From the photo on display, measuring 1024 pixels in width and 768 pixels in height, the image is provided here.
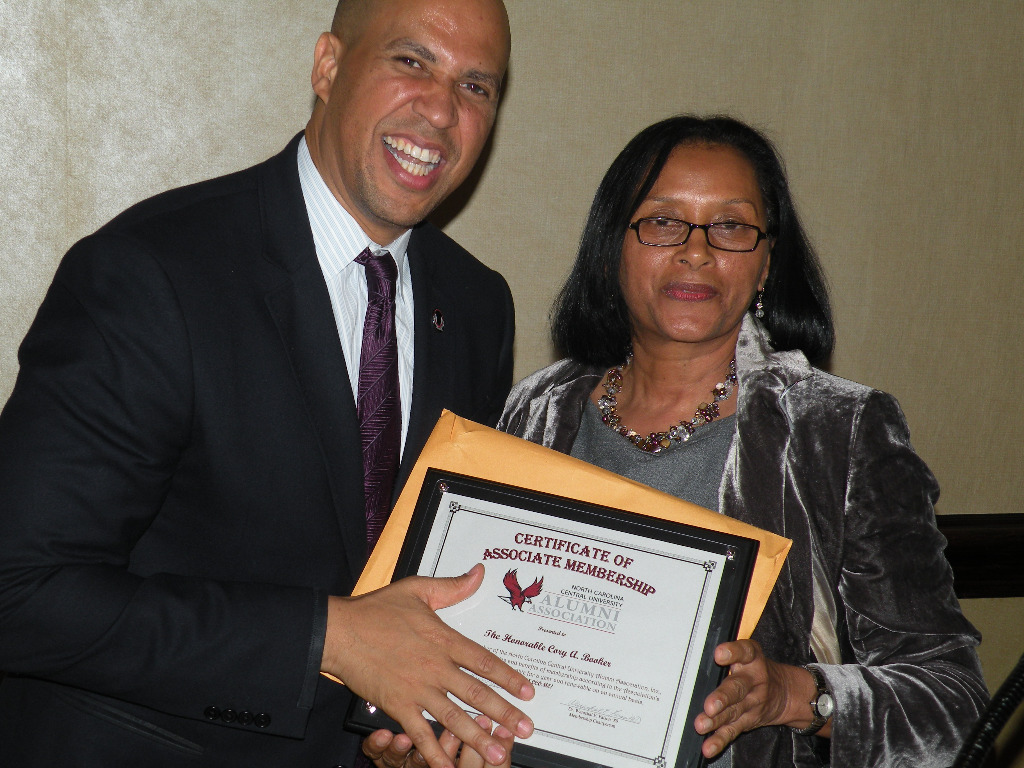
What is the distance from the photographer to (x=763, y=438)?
1996 mm

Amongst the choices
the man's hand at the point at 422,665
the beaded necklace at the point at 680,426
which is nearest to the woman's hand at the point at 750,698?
the man's hand at the point at 422,665

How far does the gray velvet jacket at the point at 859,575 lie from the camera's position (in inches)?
70.8

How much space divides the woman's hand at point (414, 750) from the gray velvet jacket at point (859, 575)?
55 centimetres

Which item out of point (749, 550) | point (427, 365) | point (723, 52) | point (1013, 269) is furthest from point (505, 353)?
point (1013, 269)

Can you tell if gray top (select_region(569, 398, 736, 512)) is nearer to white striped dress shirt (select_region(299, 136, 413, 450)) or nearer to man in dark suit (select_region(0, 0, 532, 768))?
man in dark suit (select_region(0, 0, 532, 768))

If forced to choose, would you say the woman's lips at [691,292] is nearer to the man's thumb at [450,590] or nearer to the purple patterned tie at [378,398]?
the purple patterned tie at [378,398]

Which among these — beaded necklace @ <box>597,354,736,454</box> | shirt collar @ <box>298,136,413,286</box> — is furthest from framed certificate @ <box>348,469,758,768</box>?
shirt collar @ <box>298,136,413,286</box>

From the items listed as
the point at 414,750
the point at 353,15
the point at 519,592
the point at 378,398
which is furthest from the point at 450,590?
the point at 353,15

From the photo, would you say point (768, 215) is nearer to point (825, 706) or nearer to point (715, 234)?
point (715, 234)

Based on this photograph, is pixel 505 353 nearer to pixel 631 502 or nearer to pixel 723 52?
pixel 631 502

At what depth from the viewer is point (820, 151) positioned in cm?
346

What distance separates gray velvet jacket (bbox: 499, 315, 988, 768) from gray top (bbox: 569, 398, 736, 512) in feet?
0.27
